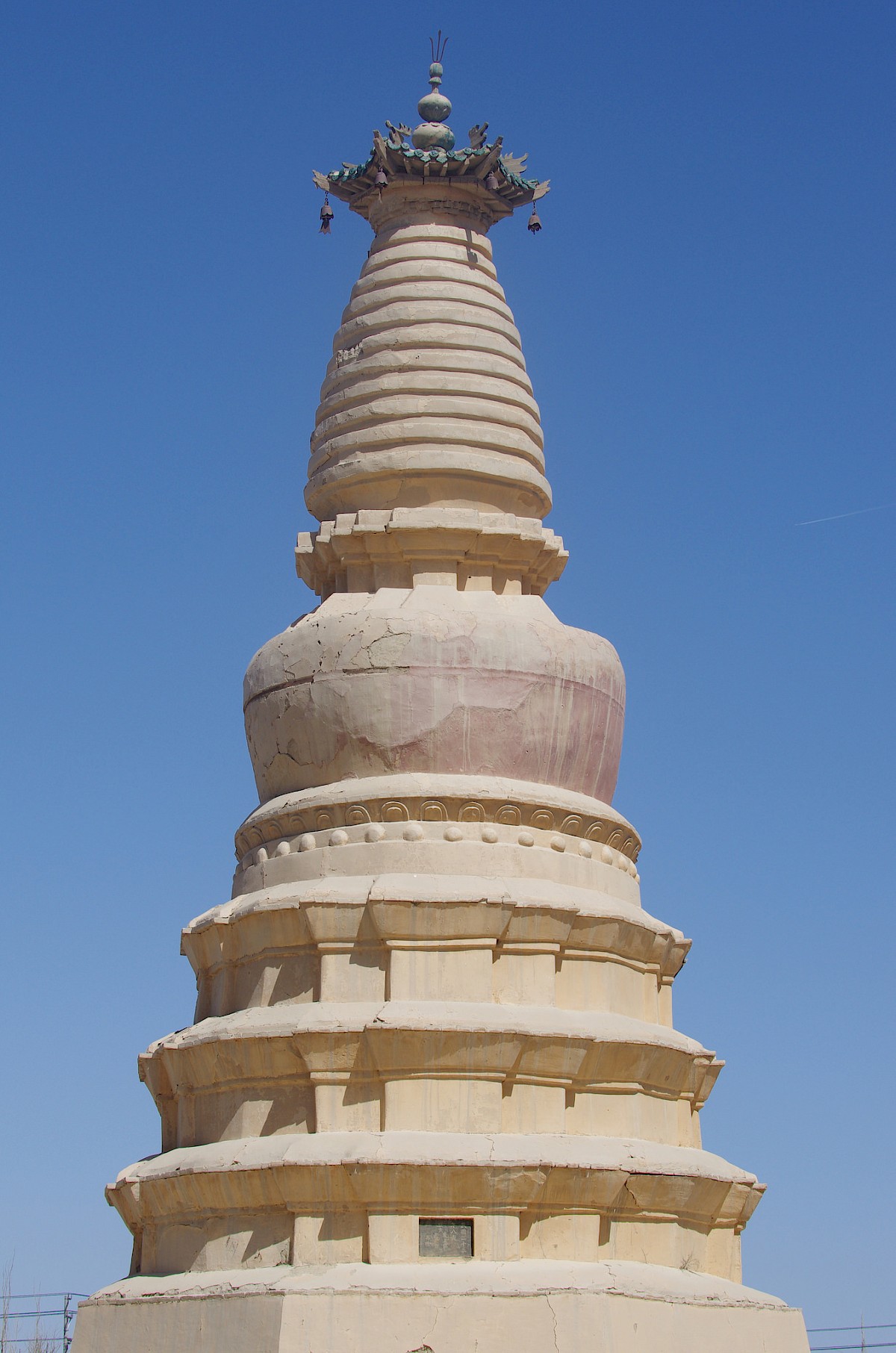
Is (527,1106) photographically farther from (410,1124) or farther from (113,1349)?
(113,1349)

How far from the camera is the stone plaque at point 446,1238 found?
1535cm

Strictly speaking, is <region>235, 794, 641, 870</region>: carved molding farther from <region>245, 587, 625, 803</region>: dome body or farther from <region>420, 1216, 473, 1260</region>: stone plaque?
<region>420, 1216, 473, 1260</region>: stone plaque

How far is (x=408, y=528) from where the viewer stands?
19.5 m

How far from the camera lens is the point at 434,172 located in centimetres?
2147

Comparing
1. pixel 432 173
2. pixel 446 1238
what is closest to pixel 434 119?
pixel 432 173

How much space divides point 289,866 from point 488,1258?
4620mm

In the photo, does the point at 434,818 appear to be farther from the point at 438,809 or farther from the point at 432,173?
the point at 432,173

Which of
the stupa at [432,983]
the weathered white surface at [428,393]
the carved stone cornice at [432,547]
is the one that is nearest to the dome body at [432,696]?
the stupa at [432,983]

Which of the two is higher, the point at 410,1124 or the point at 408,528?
the point at 408,528

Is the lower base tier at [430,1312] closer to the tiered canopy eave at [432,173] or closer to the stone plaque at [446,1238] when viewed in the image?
the stone plaque at [446,1238]

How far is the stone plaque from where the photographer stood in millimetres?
15352

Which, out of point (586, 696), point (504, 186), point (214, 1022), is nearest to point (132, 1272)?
point (214, 1022)

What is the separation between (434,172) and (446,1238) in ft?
41.6

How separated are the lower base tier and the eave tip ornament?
12808 millimetres
